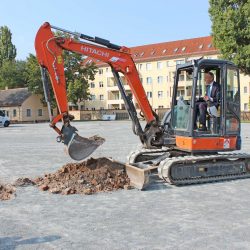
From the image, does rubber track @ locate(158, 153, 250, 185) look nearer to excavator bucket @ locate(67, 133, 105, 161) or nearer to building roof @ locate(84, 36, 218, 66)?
excavator bucket @ locate(67, 133, 105, 161)

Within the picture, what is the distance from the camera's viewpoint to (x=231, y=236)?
5828 millimetres

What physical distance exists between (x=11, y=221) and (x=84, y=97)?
214 feet

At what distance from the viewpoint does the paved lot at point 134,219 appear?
5.66m

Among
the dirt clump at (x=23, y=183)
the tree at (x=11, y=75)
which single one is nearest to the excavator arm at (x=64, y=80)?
the dirt clump at (x=23, y=183)

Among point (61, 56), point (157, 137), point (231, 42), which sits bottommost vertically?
point (157, 137)

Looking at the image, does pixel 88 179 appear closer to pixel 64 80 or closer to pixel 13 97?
pixel 64 80

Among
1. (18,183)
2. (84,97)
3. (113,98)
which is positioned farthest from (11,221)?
(113,98)

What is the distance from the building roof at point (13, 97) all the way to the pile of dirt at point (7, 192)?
63463 mm

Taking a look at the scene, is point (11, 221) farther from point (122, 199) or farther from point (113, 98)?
point (113, 98)

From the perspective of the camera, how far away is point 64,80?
9602 mm

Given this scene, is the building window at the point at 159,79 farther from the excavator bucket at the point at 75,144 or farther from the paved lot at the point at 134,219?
the excavator bucket at the point at 75,144

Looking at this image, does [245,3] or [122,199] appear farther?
[245,3]

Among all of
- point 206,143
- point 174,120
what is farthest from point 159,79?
point 206,143

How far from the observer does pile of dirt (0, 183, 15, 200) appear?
8427mm
